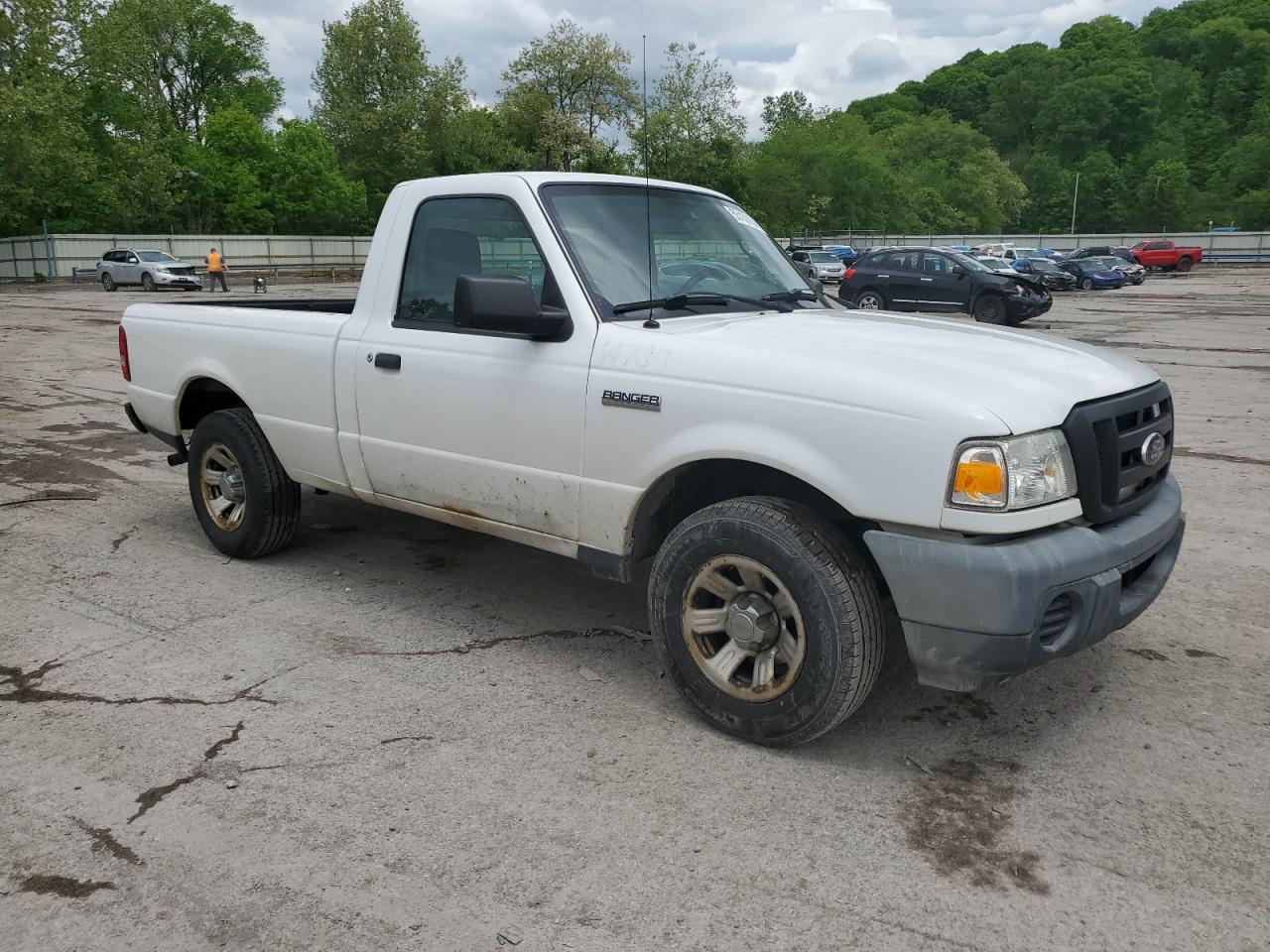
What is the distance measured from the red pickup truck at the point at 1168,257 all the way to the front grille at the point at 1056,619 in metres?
55.0

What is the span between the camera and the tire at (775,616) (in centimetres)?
313

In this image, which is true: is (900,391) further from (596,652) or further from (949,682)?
(596,652)

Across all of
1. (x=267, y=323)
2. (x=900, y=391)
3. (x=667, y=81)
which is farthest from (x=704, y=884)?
(x=667, y=81)

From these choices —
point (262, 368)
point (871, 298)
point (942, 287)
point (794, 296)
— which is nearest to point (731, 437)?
point (794, 296)

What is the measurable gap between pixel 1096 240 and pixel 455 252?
2942 inches

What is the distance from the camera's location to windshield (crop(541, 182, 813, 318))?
3928 mm

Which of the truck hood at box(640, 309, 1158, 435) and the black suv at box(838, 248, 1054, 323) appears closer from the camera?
the truck hood at box(640, 309, 1158, 435)

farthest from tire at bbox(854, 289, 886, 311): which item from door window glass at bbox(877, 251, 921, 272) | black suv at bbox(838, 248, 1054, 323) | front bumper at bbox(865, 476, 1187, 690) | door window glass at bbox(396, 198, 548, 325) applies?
front bumper at bbox(865, 476, 1187, 690)

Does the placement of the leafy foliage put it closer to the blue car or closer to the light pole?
the light pole

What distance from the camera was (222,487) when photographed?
17.8 feet

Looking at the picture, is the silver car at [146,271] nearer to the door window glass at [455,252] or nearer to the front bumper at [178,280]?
the front bumper at [178,280]

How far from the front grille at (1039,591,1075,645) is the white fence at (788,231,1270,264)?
66.4 metres

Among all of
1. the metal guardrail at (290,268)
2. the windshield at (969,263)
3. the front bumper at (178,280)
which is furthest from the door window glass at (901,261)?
the metal guardrail at (290,268)

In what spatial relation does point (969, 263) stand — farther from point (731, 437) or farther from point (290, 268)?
point (290, 268)
